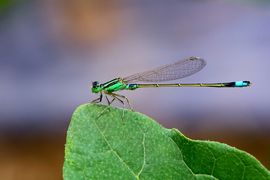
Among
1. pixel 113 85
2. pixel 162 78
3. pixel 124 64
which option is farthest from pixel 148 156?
pixel 124 64

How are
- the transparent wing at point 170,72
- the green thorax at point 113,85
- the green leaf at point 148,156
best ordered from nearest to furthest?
the green leaf at point 148,156 < the green thorax at point 113,85 < the transparent wing at point 170,72

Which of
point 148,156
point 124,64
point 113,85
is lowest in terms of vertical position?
point 148,156

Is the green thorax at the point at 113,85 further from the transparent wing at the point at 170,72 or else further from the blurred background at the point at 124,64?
the blurred background at the point at 124,64

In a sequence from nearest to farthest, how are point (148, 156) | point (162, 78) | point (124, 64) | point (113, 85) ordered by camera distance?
1. point (148, 156)
2. point (113, 85)
3. point (162, 78)
4. point (124, 64)

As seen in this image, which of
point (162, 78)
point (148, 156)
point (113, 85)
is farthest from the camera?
point (162, 78)

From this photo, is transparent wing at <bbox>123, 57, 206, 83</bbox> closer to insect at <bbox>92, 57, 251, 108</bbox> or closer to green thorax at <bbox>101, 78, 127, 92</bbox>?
insect at <bbox>92, 57, 251, 108</bbox>

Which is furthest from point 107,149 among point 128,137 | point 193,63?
point 193,63

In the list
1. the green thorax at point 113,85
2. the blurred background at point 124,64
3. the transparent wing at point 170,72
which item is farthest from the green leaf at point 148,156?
the blurred background at point 124,64

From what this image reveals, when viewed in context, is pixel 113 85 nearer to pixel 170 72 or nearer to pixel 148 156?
pixel 170 72
